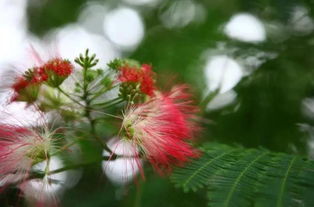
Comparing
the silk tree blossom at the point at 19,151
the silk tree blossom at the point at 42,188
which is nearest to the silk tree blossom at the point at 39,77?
the silk tree blossom at the point at 19,151

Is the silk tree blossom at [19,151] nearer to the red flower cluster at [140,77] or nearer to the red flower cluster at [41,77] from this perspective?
the red flower cluster at [41,77]

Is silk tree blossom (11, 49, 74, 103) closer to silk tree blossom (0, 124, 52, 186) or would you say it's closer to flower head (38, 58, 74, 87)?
flower head (38, 58, 74, 87)

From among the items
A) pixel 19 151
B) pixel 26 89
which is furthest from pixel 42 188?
pixel 26 89

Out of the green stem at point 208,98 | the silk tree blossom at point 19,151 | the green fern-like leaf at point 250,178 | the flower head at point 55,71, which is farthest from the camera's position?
the green stem at point 208,98

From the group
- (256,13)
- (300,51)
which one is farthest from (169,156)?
(300,51)

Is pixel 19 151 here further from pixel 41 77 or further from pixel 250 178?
pixel 250 178
